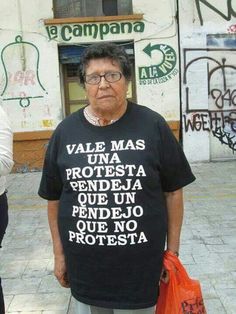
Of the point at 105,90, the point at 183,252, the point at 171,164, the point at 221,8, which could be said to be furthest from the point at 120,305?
the point at 221,8

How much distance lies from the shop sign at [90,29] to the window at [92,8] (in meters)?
0.36

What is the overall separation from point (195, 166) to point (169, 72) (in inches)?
76.7

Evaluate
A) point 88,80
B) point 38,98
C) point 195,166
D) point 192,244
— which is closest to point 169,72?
point 195,166

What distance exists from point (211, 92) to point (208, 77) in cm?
31

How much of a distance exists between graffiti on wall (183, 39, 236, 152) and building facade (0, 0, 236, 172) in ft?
0.07

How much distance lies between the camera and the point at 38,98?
30.7 ft

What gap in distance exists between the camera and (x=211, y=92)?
950 centimetres

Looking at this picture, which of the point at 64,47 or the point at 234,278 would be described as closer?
the point at 234,278

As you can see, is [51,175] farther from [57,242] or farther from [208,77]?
[208,77]

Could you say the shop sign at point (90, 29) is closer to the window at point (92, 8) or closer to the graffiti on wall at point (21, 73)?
the window at point (92, 8)

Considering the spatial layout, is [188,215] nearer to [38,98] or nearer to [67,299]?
[67,299]

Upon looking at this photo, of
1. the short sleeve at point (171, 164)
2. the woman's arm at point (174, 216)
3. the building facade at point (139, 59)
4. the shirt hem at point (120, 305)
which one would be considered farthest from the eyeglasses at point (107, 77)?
the building facade at point (139, 59)

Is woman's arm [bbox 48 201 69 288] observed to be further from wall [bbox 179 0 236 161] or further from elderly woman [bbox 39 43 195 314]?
wall [bbox 179 0 236 161]

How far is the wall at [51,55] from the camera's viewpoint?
9.18m
